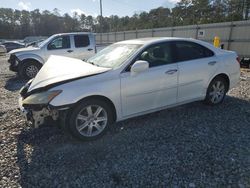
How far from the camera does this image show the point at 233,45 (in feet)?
43.9

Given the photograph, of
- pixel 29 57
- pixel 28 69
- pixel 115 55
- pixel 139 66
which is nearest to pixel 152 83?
pixel 139 66

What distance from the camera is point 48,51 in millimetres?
8633

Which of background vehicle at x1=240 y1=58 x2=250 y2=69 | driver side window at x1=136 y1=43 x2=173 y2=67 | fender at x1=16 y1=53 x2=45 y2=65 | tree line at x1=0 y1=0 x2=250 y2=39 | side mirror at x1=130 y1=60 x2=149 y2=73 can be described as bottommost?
background vehicle at x1=240 y1=58 x2=250 y2=69

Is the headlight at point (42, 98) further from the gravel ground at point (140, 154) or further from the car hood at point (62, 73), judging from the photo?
→ the gravel ground at point (140, 154)

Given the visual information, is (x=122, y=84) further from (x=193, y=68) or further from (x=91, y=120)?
(x=193, y=68)

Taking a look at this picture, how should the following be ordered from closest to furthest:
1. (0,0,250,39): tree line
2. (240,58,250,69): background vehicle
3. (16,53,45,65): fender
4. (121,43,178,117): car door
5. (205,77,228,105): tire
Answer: (121,43,178,117): car door < (205,77,228,105): tire < (16,53,45,65): fender < (240,58,250,69): background vehicle < (0,0,250,39): tree line

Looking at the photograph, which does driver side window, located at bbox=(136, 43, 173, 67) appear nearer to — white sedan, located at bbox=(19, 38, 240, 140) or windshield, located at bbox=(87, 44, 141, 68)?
white sedan, located at bbox=(19, 38, 240, 140)

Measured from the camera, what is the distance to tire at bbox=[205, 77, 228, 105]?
475 cm

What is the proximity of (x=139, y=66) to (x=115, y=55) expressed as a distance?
30.3 inches

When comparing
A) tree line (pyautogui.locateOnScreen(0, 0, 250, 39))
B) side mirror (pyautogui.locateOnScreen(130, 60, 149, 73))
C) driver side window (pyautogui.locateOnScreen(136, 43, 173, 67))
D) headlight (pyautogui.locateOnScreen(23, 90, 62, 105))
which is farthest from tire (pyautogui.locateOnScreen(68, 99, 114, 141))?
tree line (pyautogui.locateOnScreen(0, 0, 250, 39))

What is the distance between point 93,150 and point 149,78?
5.06 feet

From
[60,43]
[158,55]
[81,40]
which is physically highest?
[81,40]

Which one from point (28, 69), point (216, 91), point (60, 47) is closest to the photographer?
point (216, 91)

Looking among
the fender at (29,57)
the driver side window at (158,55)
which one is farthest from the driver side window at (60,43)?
the driver side window at (158,55)
